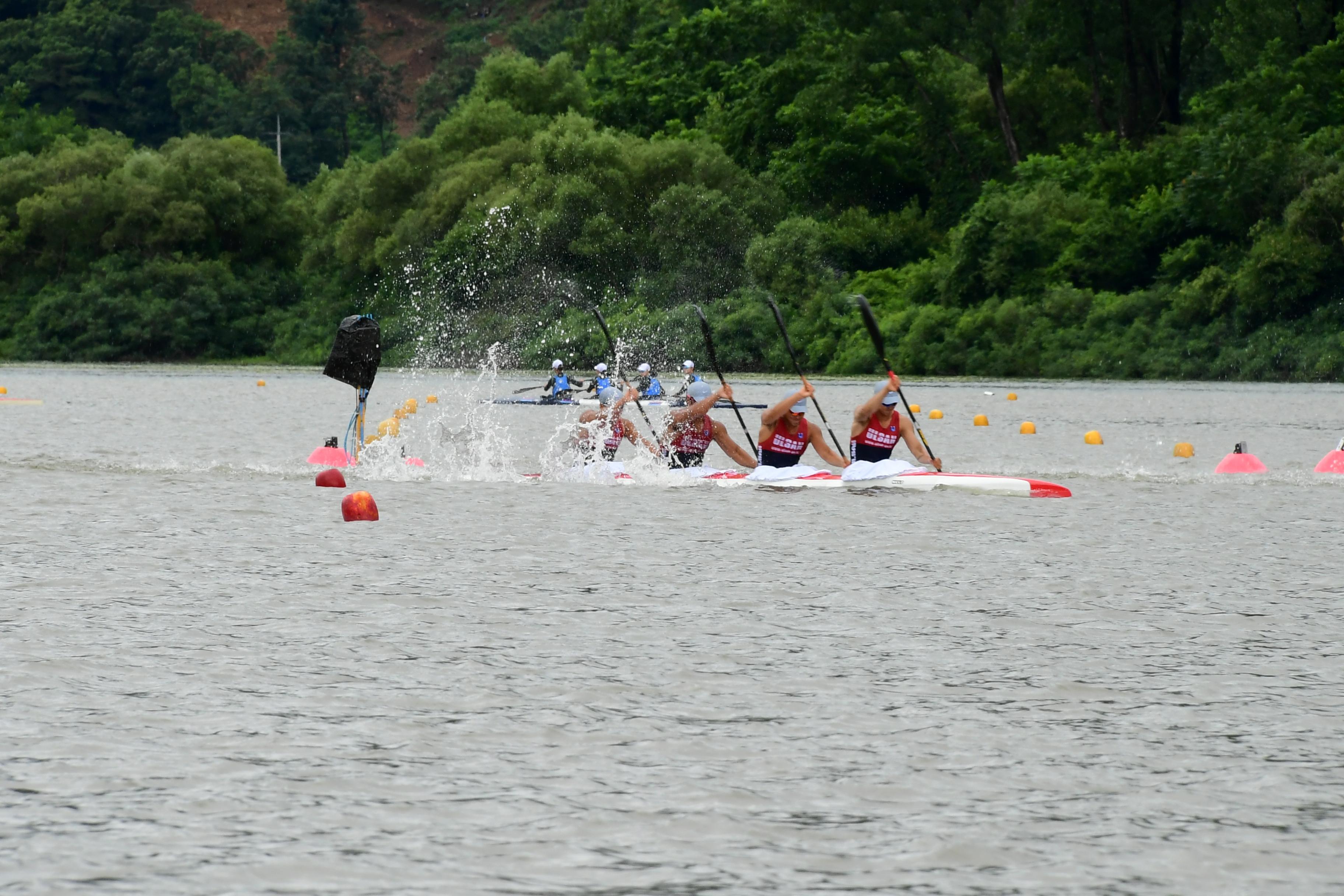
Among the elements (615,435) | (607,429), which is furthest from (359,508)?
(615,435)

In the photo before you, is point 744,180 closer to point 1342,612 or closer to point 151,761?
point 1342,612

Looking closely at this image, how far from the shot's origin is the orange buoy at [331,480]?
18.0m

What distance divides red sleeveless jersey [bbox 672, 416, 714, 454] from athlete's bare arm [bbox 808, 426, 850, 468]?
994mm

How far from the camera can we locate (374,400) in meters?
40.5

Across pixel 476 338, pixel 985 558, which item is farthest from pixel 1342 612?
pixel 476 338

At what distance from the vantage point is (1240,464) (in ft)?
64.3

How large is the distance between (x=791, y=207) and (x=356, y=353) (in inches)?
1611

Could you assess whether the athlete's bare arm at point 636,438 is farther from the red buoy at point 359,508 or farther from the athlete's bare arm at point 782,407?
the red buoy at point 359,508

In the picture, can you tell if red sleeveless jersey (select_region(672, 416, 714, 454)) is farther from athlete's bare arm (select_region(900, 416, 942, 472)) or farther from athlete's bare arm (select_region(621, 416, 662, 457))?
athlete's bare arm (select_region(900, 416, 942, 472))

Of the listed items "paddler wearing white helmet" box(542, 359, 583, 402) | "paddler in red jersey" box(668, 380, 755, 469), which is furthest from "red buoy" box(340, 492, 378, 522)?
"paddler wearing white helmet" box(542, 359, 583, 402)

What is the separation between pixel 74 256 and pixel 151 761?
2571 inches

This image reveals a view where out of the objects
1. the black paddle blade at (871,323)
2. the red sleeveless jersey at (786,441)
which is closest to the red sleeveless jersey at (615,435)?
the red sleeveless jersey at (786,441)

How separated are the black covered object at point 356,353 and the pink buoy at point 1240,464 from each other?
8.74 meters

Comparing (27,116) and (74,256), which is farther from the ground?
(27,116)
